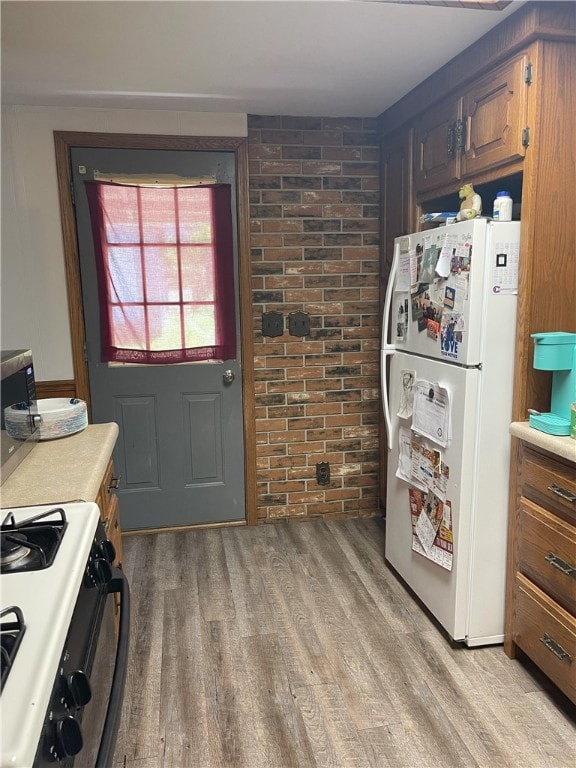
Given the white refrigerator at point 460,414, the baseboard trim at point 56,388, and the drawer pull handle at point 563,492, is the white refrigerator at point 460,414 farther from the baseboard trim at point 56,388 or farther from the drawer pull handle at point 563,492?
the baseboard trim at point 56,388

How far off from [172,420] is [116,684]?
2.14m

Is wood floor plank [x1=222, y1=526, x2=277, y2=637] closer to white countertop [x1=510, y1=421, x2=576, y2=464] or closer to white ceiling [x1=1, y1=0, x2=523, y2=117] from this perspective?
white countertop [x1=510, y1=421, x2=576, y2=464]

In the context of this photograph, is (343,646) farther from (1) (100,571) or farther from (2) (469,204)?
(2) (469,204)

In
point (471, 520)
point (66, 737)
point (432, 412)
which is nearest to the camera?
point (66, 737)

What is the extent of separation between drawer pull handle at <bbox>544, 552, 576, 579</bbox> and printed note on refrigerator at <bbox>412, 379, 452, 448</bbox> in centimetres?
51

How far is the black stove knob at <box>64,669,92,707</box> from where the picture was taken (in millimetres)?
874

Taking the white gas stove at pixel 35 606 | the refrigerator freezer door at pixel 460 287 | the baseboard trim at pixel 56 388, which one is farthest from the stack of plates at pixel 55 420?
the refrigerator freezer door at pixel 460 287

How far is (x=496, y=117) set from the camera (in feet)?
6.66

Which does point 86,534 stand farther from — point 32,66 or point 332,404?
point 332,404

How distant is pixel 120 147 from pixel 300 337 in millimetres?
1377

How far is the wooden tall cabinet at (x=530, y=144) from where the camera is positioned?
1.83m

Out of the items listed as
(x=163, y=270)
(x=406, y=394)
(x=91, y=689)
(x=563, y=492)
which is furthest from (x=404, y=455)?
(x=91, y=689)

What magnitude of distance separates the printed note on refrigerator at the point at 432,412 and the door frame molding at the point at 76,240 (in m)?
1.15

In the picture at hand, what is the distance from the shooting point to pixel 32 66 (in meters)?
2.27
